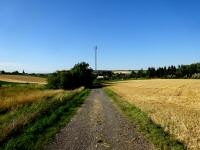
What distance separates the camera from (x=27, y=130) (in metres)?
14.9

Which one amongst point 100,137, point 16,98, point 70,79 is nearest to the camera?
point 100,137

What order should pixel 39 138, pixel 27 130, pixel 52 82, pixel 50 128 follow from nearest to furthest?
pixel 39 138 → pixel 27 130 → pixel 50 128 → pixel 52 82

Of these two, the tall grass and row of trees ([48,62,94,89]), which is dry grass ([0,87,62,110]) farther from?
row of trees ([48,62,94,89])

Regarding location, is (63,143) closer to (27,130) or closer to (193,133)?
(27,130)

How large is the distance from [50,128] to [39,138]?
2.68 metres

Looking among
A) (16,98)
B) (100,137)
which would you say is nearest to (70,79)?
(16,98)

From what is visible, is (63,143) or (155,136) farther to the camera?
(155,136)

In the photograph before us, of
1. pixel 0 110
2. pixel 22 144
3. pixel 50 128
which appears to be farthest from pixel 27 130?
pixel 0 110

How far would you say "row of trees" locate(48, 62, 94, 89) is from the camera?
8912 cm

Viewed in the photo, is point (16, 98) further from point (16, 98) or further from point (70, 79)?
point (70, 79)

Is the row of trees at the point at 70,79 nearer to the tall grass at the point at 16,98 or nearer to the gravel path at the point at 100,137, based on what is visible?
the tall grass at the point at 16,98

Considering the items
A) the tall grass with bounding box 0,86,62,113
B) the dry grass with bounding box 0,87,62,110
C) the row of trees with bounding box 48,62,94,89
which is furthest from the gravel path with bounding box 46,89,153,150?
the row of trees with bounding box 48,62,94,89

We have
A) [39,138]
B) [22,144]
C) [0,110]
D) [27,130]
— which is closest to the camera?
[22,144]

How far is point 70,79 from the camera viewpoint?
9269 cm
